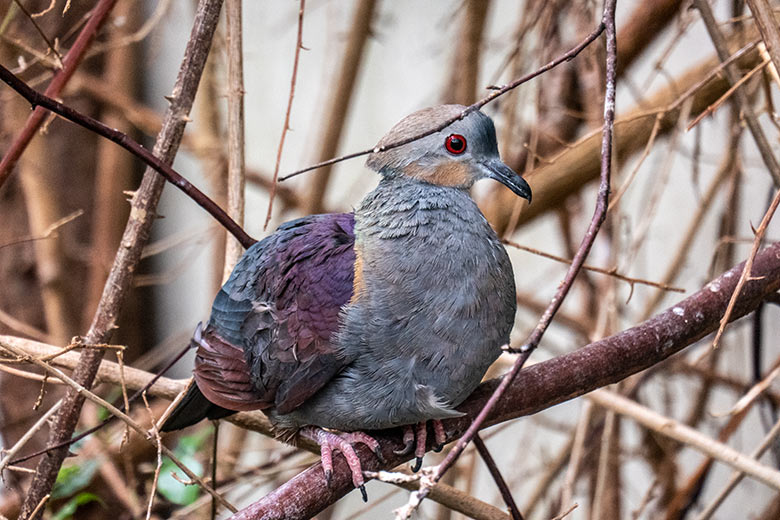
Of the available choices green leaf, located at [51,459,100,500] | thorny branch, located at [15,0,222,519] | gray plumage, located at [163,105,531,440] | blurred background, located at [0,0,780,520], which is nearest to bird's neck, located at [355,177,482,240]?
gray plumage, located at [163,105,531,440]

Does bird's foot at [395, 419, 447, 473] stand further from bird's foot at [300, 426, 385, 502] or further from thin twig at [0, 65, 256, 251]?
thin twig at [0, 65, 256, 251]

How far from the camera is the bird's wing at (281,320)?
96 cm

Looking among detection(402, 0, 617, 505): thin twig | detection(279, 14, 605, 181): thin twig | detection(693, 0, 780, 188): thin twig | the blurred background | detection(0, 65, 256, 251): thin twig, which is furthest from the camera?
the blurred background

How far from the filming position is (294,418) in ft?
3.39

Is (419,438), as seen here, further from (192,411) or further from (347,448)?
(192,411)

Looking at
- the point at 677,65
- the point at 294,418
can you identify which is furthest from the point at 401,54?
the point at 294,418

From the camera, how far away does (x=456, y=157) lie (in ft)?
3.38

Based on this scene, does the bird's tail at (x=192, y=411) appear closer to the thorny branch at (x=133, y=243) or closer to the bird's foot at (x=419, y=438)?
the thorny branch at (x=133, y=243)

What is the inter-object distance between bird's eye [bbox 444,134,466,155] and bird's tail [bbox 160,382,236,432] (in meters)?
0.48

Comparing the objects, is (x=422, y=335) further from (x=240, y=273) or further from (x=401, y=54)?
(x=401, y=54)

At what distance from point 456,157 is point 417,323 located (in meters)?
0.23

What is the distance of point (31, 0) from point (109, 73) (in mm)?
496

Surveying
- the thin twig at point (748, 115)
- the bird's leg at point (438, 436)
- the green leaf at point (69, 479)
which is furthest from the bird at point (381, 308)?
the green leaf at point (69, 479)

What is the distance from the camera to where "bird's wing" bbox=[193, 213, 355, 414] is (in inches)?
37.9
